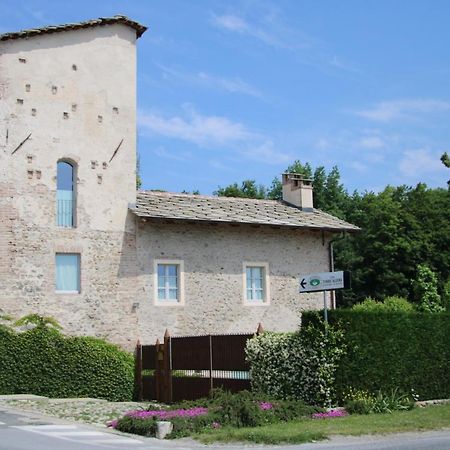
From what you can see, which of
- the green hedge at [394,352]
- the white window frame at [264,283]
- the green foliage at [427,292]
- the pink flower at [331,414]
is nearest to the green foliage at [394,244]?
the green foliage at [427,292]

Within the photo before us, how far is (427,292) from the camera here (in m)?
39.2

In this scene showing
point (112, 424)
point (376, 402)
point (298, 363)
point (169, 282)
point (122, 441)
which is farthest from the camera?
point (169, 282)

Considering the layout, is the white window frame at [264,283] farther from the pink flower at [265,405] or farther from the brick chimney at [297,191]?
the pink flower at [265,405]

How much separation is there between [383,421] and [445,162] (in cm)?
1495

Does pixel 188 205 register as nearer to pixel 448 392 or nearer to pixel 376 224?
pixel 448 392

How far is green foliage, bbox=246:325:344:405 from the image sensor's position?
679 inches

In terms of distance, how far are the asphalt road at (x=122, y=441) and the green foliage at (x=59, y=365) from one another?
774 centimetres

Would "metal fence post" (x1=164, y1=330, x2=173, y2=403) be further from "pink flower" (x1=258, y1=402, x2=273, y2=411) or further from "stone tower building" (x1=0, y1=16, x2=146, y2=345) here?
"pink flower" (x1=258, y1=402, x2=273, y2=411)

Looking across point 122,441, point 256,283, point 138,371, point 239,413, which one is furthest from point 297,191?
point 122,441

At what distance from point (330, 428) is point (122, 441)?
4.06 metres

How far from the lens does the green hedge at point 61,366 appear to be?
2308 cm

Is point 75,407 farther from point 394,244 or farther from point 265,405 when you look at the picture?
point 394,244

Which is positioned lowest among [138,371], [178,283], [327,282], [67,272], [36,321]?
[138,371]

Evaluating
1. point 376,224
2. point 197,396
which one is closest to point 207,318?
point 197,396
